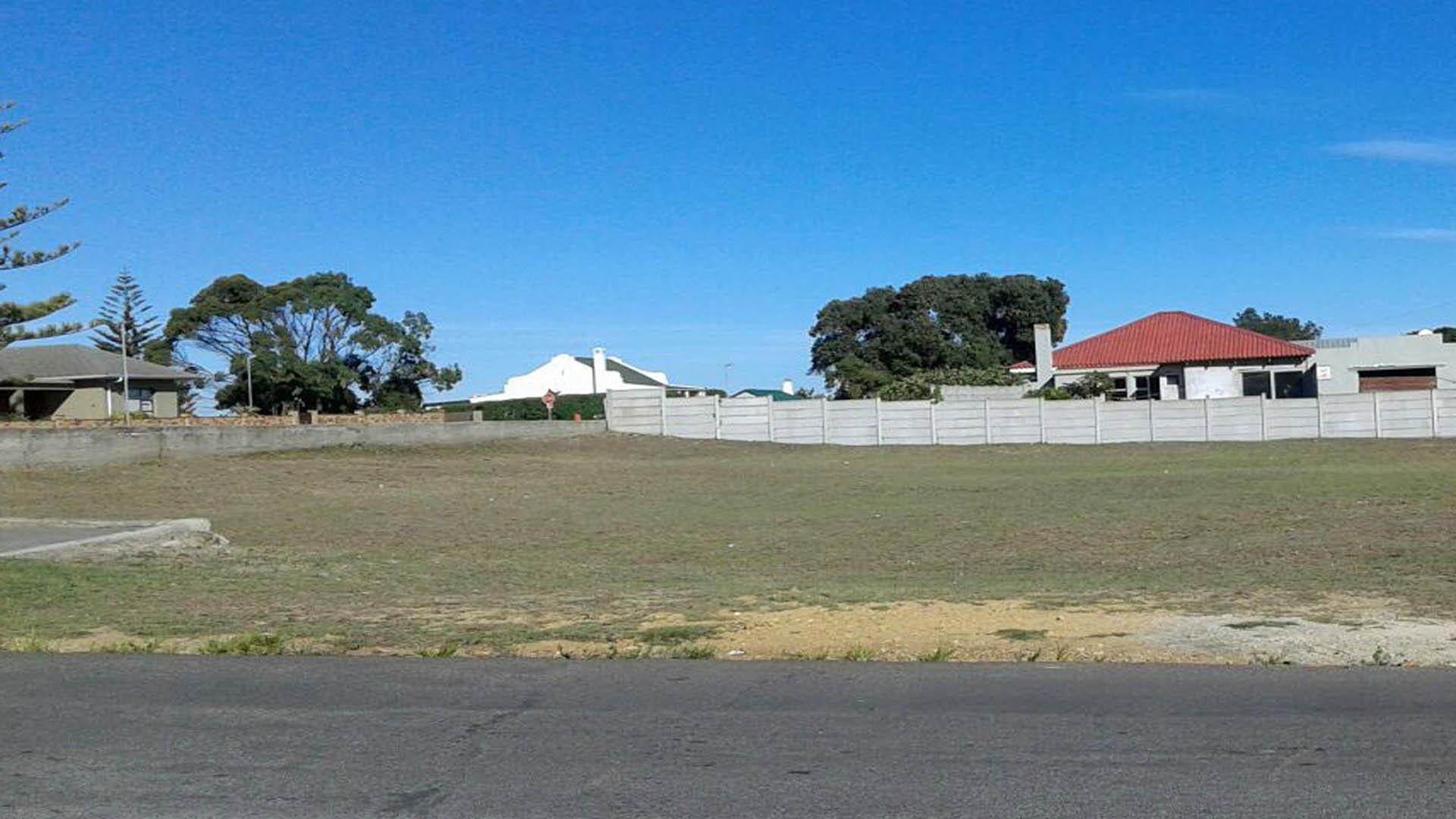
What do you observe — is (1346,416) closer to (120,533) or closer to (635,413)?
(635,413)

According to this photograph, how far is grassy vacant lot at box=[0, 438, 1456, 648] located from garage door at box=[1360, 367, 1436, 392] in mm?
24436

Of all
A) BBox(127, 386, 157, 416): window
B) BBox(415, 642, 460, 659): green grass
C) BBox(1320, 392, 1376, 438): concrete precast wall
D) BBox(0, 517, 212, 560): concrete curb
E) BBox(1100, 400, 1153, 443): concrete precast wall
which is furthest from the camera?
BBox(127, 386, 157, 416): window

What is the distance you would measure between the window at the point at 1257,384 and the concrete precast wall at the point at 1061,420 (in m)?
17.7

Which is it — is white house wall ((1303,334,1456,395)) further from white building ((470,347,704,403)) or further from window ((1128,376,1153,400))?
white building ((470,347,704,403))

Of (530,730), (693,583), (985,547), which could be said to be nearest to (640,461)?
(985,547)

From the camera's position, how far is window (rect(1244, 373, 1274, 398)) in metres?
74.1

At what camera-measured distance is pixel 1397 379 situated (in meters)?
73.2

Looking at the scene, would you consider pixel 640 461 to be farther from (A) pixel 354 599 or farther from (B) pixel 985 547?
(A) pixel 354 599

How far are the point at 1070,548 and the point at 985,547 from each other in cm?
131

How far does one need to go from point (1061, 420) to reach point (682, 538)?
3412cm

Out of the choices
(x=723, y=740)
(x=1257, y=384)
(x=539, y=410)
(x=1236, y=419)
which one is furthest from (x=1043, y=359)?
(x=723, y=740)

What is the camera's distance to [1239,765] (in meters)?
7.03

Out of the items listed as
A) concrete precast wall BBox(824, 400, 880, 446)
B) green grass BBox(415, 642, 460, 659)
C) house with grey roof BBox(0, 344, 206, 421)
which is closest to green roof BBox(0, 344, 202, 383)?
house with grey roof BBox(0, 344, 206, 421)

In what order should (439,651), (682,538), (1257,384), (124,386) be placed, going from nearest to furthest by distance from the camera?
(439,651)
(682,538)
(124,386)
(1257,384)
